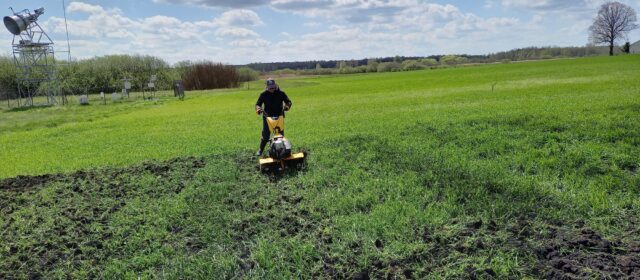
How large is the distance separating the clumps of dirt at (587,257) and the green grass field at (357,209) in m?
0.02

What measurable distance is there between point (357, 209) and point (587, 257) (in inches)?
124

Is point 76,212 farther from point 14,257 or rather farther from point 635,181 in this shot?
point 635,181

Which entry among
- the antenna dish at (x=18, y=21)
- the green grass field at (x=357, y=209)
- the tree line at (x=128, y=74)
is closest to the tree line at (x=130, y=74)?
the tree line at (x=128, y=74)

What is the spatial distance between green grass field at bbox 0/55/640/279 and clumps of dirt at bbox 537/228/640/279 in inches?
0.8

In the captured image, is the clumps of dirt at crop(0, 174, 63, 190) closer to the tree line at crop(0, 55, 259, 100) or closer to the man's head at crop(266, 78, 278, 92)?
the man's head at crop(266, 78, 278, 92)

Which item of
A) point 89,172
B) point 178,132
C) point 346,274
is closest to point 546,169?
point 346,274

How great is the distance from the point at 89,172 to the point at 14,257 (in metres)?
4.92

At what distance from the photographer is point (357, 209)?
6957 millimetres

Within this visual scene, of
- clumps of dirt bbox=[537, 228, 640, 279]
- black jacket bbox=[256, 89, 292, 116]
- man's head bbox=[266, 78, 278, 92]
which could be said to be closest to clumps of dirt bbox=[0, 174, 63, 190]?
black jacket bbox=[256, 89, 292, 116]

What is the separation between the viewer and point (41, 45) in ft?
139

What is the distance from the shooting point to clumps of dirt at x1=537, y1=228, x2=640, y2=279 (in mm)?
4527

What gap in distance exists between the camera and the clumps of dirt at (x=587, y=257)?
14.9 feet

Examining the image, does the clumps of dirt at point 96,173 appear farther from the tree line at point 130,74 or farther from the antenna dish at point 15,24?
the tree line at point 130,74

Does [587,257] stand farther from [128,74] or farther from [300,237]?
[128,74]
